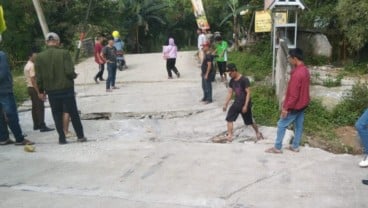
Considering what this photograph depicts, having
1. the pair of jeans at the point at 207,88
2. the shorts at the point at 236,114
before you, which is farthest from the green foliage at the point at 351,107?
the pair of jeans at the point at 207,88

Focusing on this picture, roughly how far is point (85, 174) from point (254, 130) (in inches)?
128

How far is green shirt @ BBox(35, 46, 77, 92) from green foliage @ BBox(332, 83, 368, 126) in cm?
511

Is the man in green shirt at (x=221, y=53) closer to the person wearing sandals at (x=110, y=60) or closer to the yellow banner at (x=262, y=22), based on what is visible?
the person wearing sandals at (x=110, y=60)

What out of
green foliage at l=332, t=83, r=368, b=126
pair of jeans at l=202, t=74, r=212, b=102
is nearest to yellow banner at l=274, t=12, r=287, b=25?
pair of jeans at l=202, t=74, r=212, b=102

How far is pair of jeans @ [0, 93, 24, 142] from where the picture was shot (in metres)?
7.44

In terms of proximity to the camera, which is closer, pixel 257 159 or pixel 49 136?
pixel 257 159

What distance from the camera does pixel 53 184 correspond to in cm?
568

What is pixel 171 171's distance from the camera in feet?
19.8

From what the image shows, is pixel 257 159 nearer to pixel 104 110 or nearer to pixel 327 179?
pixel 327 179

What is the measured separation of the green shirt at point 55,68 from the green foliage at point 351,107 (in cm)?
511

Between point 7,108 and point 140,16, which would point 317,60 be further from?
point 140,16

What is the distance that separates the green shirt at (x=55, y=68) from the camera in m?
7.25

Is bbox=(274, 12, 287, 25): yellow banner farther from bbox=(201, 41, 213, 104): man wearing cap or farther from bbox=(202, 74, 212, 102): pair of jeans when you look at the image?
bbox=(202, 74, 212, 102): pair of jeans

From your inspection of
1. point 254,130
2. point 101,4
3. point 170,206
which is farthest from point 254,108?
point 101,4
